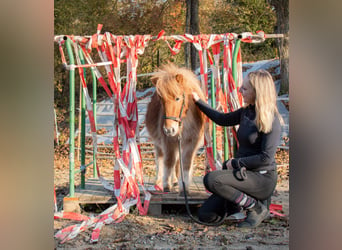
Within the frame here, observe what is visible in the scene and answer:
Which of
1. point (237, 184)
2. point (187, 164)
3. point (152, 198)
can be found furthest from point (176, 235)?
point (187, 164)

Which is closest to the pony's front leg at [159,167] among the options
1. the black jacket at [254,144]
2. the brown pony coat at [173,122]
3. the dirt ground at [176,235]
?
the brown pony coat at [173,122]

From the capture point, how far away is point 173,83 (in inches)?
106

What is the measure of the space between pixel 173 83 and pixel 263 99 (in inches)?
27.6

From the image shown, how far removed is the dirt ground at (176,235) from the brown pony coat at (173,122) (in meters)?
0.45

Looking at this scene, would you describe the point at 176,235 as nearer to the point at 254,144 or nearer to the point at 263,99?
the point at 254,144

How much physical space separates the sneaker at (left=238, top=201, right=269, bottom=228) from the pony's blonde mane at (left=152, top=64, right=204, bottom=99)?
1.02 metres

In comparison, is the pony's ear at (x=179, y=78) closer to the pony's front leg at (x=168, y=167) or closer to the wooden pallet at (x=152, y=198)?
the pony's front leg at (x=168, y=167)

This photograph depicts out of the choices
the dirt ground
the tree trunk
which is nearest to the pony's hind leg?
the dirt ground

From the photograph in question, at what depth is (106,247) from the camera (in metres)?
2.47
